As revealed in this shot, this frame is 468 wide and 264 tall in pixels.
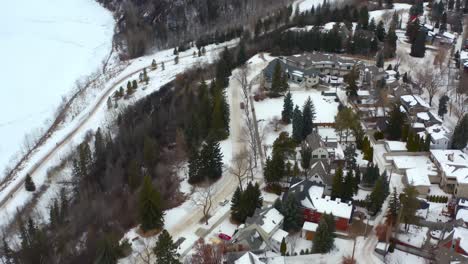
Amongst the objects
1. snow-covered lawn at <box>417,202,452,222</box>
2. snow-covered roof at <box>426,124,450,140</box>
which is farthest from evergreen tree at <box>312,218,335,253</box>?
snow-covered roof at <box>426,124,450,140</box>

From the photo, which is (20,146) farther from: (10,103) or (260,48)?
(260,48)

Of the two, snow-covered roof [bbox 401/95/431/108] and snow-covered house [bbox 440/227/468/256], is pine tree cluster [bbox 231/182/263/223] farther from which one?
snow-covered roof [bbox 401/95/431/108]

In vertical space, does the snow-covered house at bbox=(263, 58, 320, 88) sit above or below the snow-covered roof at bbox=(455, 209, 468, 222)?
above

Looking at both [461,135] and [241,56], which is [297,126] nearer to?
[461,135]

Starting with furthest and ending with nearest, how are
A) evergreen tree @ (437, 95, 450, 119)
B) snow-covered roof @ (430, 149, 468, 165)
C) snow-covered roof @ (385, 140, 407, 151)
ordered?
evergreen tree @ (437, 95, 450, 119)
snow-covered roof @ (385, 140, 407, 151)
snow-covered roof @ (430, 149, 468, 165)

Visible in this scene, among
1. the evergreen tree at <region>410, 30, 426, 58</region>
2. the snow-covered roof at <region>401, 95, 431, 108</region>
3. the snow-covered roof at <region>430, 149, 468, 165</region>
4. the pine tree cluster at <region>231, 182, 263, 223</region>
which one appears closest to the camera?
the pine tree cluster at <region>231, 182, 263, 223</region>

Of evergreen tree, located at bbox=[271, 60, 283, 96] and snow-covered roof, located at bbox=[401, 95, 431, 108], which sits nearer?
snow-covered roof, located at bbox=[401, 95, 431, 108]
